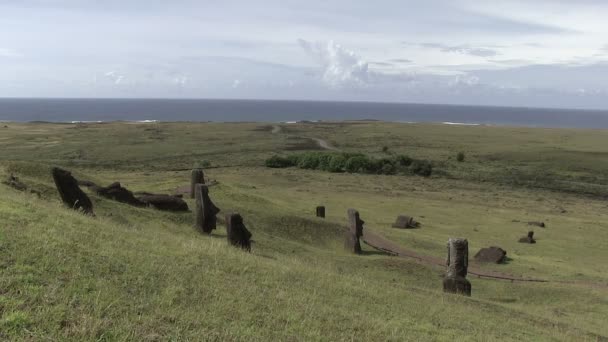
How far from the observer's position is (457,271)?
794 inches

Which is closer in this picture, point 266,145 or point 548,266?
point 548,266

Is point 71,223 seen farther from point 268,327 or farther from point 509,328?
point 509,328

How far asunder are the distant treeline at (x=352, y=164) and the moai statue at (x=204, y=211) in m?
51.9

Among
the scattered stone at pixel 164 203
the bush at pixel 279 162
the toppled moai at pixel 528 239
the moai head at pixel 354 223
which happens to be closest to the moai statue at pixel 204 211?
the scattered stone at pixel 164 203

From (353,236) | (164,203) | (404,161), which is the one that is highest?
(164,203)

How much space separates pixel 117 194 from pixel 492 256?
64.0ft

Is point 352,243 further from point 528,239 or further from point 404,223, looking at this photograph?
point 528,239

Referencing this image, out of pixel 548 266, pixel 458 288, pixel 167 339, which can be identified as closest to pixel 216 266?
pixel 167 339

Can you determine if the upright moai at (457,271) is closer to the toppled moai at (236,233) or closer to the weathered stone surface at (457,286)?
the weathered stone surface at (457,286)

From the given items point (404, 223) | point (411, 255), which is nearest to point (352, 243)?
point (411, 255)

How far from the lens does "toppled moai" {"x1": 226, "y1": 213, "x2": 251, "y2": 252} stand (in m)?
19.3

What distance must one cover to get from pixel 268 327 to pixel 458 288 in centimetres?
1230

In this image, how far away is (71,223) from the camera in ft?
43.6

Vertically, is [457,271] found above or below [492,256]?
above
